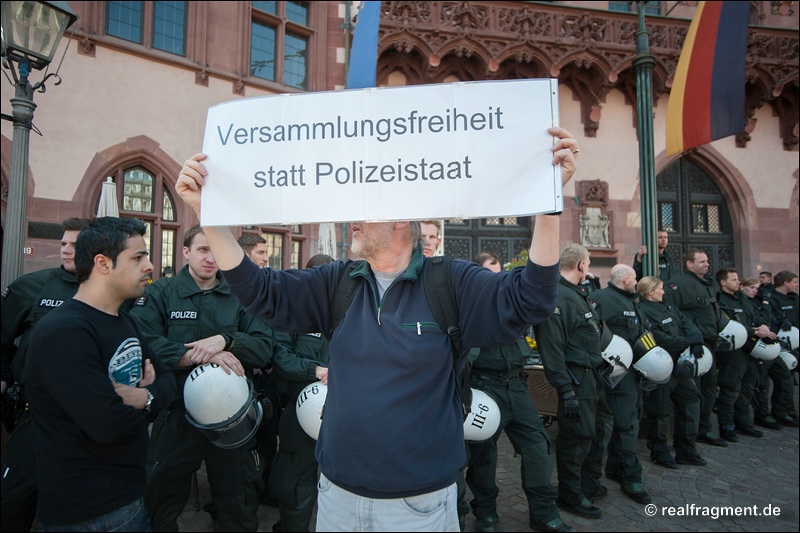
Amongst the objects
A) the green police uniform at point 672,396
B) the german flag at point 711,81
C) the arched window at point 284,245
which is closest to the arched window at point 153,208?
the arched window at point 284,245

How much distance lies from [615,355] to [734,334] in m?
2.92

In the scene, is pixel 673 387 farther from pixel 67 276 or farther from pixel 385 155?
pixel 67 276

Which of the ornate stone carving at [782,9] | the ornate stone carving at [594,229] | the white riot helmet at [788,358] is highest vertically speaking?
the ornate stone carving at [782,9]

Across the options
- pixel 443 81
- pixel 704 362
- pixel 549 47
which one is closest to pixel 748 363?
pixel 704 362

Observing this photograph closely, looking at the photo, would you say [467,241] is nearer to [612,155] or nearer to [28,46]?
[612,155]

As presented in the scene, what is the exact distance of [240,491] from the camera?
3.39 metres

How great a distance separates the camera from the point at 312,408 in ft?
10.8

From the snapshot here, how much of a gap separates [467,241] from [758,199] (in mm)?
7523

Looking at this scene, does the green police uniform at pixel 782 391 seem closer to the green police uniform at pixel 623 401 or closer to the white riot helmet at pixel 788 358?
the white riot helmet at pixel 788 358

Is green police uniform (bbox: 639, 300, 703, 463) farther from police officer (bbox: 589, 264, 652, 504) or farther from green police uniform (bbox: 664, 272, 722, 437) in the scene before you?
green police uniform (bbox: 664, 272, 722, 437)

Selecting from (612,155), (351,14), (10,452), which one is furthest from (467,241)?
(10,452)

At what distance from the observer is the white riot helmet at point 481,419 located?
3.56 meters

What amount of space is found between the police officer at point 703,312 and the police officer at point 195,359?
5.26m

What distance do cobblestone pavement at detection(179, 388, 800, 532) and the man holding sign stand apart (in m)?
2.61
